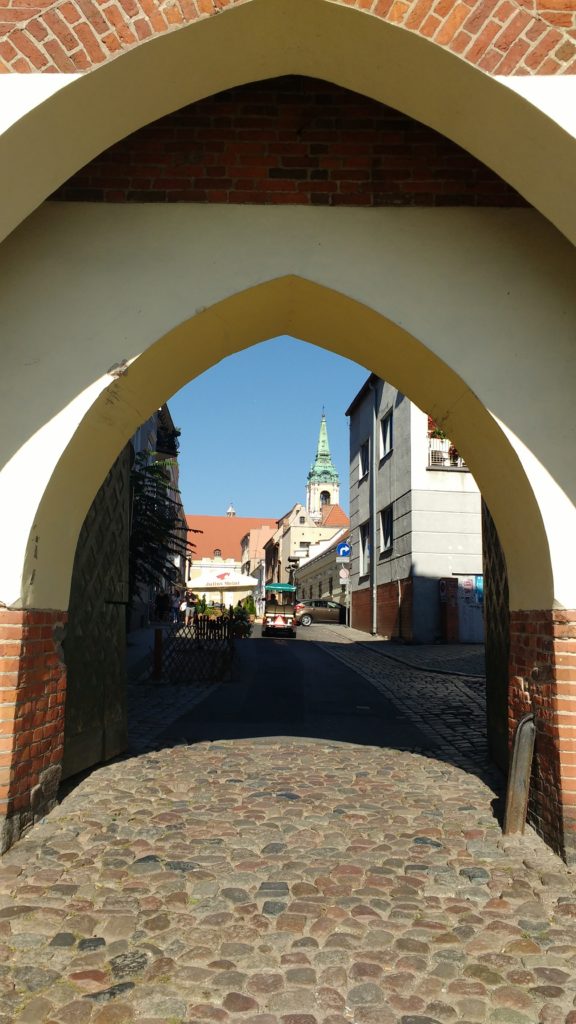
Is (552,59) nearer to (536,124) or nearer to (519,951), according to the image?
(536,124)

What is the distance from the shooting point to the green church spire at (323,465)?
94938 mm

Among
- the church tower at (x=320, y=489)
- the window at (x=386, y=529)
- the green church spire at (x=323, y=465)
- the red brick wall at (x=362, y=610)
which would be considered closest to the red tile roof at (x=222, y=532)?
the green church spire at (x=323, y=465)

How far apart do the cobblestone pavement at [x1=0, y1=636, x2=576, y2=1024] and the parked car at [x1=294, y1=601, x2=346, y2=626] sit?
3152cm

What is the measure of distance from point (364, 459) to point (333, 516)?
51.3 meters

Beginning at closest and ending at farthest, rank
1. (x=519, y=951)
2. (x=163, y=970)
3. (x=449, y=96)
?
1. (x=163, y=970)
2. (x=519, y=951)
3. (x=449, y=96)

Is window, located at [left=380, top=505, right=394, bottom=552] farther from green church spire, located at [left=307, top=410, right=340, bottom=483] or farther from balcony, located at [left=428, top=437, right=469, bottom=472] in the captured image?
green church spire, located at [left=307, top=410, right=340, bottom=483]

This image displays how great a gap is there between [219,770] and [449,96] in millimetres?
5079

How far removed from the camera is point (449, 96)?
3.71 meters

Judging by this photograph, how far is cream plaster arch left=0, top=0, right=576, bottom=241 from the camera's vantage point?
3.50m

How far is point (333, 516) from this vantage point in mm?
80938

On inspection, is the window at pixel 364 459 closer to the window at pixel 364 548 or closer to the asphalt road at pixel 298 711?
the window at pixel 364 548

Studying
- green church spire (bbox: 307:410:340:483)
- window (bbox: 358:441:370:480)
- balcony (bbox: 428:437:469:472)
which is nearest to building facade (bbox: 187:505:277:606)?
green church spire (bbox: 307:410:340:483)

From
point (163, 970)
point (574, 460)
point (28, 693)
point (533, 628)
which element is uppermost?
point (574, 460)

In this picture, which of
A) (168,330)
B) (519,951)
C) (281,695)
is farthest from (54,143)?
(281,695)
